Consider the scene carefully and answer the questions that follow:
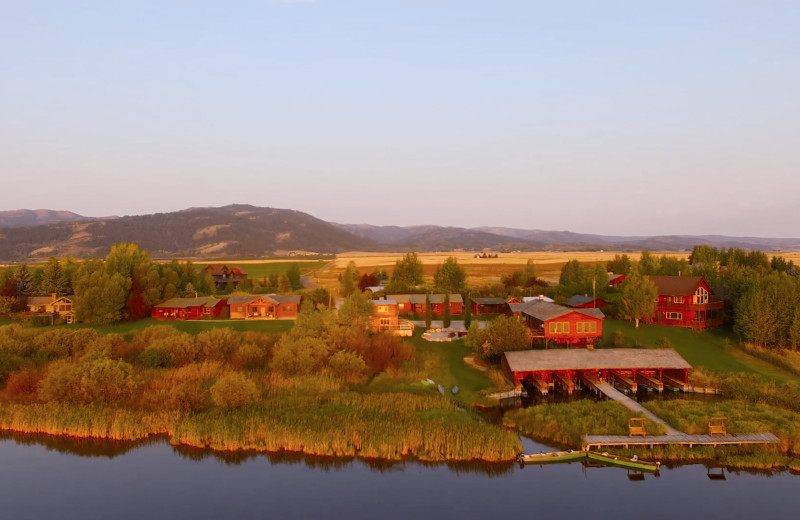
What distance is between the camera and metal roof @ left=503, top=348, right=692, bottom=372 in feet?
149

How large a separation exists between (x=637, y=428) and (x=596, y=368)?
1156 centimetres

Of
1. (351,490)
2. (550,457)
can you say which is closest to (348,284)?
(550,457)

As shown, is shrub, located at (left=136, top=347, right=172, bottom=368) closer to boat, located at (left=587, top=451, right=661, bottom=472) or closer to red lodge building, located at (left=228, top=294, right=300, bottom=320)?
red lodge building, located at (left=228, top=294, right=300, bottom=320)

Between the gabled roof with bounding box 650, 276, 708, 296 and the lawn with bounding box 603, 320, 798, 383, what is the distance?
4260 millimetres

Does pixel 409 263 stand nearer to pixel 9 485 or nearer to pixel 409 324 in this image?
pixel 409 324

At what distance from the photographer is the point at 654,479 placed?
30.4m

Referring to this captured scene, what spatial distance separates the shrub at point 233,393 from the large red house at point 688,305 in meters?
48.3

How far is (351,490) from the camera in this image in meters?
29.9

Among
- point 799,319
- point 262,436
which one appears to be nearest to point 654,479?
point 262,436

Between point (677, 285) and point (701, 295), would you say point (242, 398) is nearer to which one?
point (677, 285)

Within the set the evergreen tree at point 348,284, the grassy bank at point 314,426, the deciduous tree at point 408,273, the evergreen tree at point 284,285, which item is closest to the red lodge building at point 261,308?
the evergreen tree at point 348,284

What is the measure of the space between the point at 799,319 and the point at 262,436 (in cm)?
4845

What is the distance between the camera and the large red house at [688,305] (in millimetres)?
64438

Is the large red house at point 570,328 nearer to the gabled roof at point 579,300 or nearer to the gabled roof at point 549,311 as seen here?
the gabled roof at point 549,311
